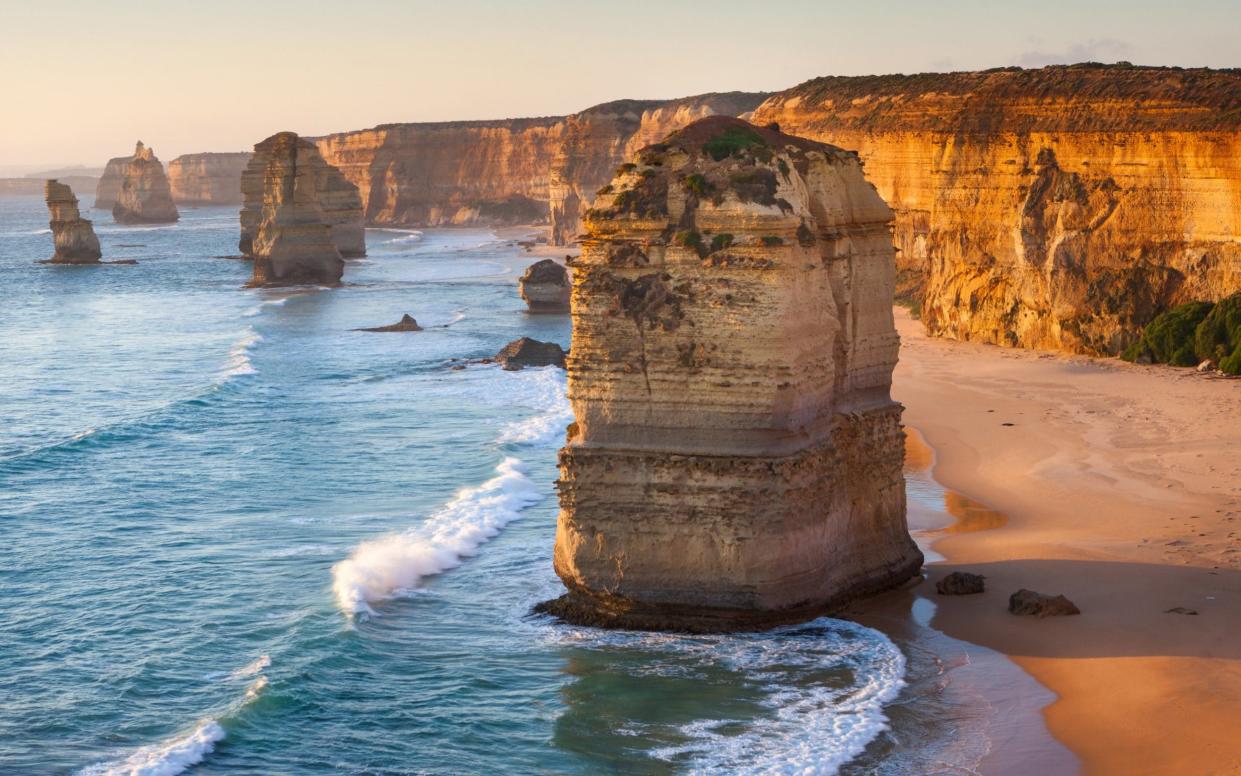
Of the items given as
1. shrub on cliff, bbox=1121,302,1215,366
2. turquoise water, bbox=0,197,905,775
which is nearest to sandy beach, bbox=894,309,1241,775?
shrub on cliff, bbox=1121,302,1215,366

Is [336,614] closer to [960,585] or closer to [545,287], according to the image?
[960,585]

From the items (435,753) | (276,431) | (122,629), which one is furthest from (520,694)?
(276,431)

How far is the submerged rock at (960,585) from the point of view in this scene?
63.4 ft

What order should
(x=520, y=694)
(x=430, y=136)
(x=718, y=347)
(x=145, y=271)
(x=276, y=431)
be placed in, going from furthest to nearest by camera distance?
(x=430, y=136), (x=145, y=271), (x=276, y=431), (x=718, y=347), (x=520, y=694)

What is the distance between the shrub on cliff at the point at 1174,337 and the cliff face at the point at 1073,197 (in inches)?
41.1

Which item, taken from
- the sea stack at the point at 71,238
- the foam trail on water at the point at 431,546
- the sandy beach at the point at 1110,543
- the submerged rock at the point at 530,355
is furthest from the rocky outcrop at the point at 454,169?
the foam trail on water at the point at 431,546

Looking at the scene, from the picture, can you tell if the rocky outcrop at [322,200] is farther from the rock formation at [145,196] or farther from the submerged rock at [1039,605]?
the rock formation at [145,196]

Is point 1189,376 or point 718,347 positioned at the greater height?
point 718,347

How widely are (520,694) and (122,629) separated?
6316 millimetres

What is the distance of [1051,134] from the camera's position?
4122cm

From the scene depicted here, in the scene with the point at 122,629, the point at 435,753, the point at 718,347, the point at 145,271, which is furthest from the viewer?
the point at 145,271

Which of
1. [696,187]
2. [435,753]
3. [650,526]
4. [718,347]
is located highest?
[696,187]

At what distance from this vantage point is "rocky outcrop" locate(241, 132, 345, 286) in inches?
2891

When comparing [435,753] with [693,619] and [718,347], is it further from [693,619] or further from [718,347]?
[718,347]
